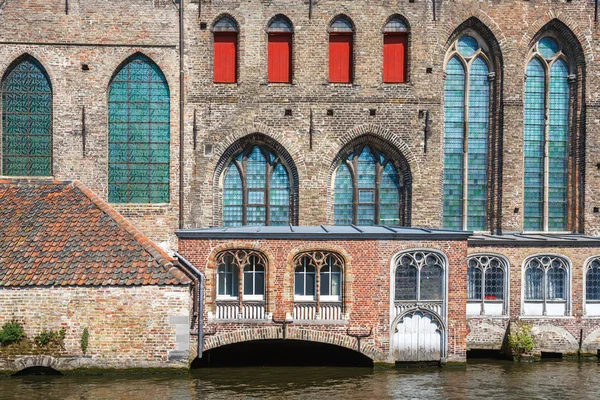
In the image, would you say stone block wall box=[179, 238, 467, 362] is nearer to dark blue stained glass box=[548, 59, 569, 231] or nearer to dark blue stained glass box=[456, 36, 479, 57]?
dark blue stained glass box=[548, 59, 569, 231]

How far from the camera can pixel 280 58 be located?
22.2 meters

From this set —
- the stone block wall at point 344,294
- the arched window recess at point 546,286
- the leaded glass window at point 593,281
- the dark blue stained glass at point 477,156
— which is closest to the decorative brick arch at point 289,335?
the stone block wall at point 344,294

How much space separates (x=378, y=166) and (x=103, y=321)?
1021 cm

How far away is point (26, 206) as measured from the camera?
18.6 metres

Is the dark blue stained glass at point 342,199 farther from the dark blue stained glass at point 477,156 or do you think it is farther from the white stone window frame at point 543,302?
the white stone window frame at point 543,302

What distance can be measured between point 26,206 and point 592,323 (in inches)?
627

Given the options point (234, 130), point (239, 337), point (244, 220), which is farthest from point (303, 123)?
point (239, 337)

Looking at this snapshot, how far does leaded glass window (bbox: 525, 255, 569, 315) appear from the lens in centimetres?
1989

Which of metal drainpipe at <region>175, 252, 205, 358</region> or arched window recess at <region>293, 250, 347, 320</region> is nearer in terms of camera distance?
metal drainpipe at <region>175, 252, 205, 358</region>

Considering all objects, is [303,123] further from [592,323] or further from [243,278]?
[592,323]

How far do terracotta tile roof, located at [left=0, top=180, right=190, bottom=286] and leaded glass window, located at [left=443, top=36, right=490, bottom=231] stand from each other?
1011cm

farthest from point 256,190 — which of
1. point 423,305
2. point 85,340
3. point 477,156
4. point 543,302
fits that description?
point 543,302

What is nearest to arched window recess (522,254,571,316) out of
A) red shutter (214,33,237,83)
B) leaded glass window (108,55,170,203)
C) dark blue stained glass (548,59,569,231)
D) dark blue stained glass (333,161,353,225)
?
dark blue stained glass (548,59,569,231)

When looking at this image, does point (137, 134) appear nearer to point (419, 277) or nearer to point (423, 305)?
point (419, 277)
